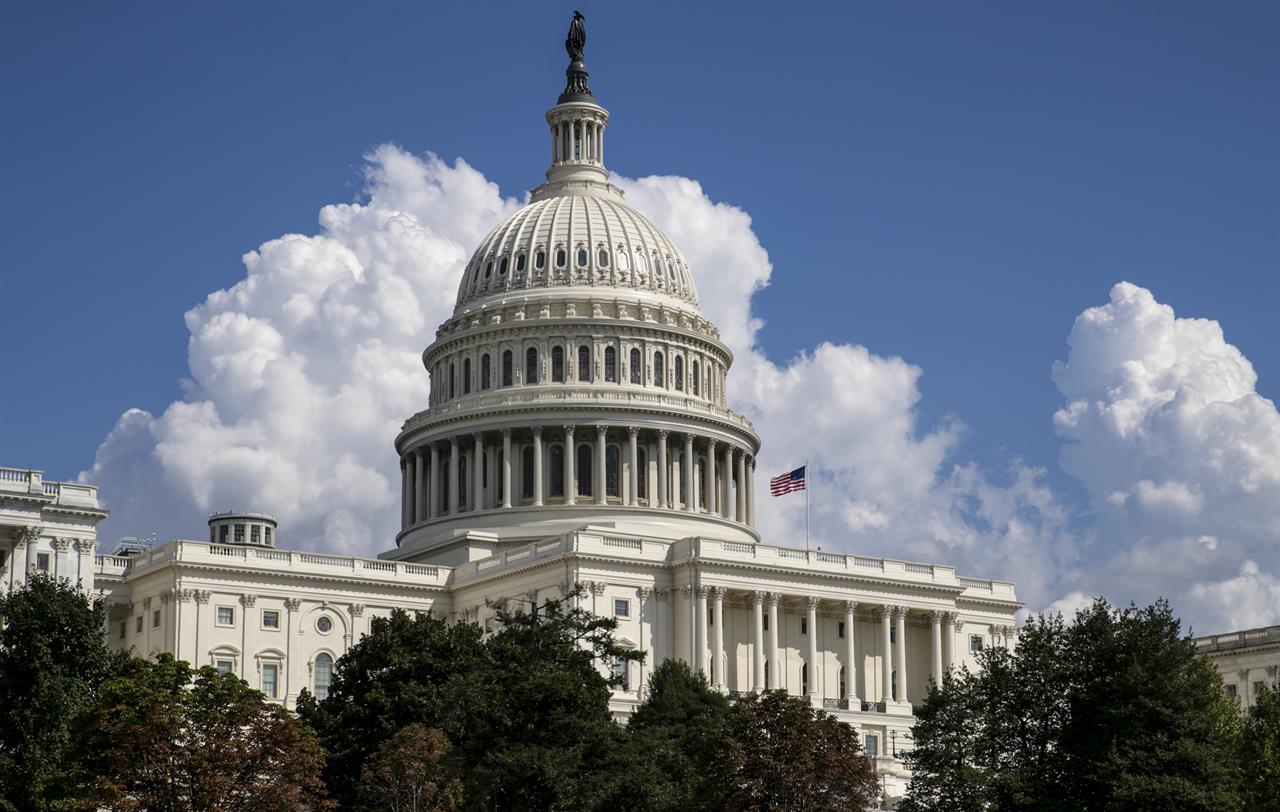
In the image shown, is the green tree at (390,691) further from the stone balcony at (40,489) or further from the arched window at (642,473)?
the arched window at (642,473)

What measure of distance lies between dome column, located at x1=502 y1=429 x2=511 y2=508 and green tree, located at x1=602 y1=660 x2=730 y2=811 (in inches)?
1599

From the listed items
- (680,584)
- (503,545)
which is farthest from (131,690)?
(503,545)

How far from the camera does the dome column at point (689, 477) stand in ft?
585

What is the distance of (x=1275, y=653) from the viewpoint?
164250 mm

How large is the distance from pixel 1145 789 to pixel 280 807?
34.1m

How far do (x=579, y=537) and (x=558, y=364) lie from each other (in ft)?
103

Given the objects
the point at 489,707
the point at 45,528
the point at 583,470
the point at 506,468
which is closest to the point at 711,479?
the point at 583,470

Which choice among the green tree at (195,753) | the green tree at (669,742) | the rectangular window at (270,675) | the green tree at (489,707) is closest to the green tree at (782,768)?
the green tree at (669,742)

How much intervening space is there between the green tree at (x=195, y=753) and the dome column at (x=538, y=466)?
8371cm

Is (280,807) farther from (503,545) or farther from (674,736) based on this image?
(503,545)

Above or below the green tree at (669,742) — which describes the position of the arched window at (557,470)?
above

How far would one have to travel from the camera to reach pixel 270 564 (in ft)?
515

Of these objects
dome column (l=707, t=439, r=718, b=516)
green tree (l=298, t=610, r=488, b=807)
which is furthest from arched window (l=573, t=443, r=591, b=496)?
green tree (l=298, t=610, r=488, b=807)

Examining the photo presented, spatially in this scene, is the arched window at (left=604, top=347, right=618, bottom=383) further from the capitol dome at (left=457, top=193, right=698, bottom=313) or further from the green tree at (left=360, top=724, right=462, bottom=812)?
the green tree at (left=360, top=724, right=462, bottom=812)
